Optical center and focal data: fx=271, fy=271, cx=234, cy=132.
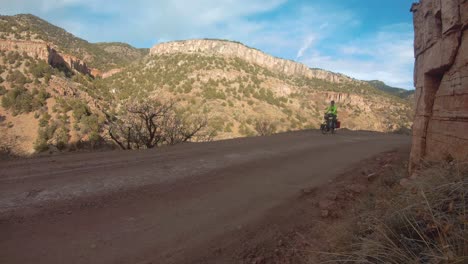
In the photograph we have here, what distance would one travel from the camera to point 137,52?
8931cm

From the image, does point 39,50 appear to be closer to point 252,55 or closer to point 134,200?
point 134,200

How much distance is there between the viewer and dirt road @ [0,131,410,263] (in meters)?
3.04

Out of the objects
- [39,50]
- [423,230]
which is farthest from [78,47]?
[423,230]

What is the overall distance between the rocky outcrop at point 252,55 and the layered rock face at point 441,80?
273ft

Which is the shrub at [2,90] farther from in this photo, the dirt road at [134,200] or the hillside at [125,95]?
the dirt road at [134,200]

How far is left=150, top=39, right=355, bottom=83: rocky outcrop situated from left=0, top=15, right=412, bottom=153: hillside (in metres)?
15.6

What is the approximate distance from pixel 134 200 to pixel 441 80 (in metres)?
5.65

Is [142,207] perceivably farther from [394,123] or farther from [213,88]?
[394,123]

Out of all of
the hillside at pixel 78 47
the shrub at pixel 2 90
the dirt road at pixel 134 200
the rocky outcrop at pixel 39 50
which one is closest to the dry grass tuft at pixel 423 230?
the dirt road at pixel 134 200

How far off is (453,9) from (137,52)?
95.4 meters

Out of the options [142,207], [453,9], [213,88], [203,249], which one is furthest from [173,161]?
[213,88]

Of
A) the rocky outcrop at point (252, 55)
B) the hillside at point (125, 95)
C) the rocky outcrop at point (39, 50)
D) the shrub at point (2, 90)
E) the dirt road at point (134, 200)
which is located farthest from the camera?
the rocky outcrop at point (252, 55)

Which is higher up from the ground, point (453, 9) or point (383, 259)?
point (453, 9)

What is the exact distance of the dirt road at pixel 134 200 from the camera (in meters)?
3.04
